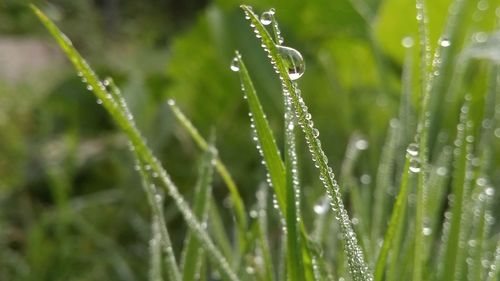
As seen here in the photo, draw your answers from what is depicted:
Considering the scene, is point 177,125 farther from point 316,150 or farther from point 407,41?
point 316,150

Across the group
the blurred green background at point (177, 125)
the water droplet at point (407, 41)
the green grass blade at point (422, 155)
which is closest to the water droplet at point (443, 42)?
the green grass blade at point (422, 155)

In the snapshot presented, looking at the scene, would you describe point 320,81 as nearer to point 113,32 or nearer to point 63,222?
point 63,222

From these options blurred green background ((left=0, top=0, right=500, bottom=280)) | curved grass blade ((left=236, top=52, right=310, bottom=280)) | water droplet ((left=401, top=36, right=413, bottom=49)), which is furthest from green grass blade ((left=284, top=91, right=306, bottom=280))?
water droplet ((left=401, top=36, right=413, bottom=49))

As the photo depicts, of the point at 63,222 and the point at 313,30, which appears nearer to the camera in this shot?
the point at 63,222

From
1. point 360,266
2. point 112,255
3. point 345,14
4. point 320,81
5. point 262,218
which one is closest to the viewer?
point 360,266

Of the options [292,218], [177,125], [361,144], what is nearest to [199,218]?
[292,218]

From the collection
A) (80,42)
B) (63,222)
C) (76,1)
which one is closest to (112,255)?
(63,222)
